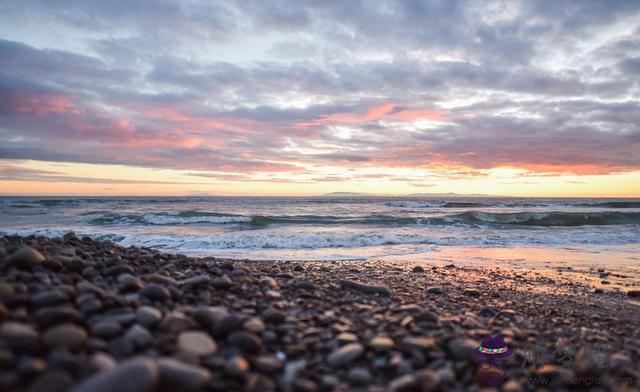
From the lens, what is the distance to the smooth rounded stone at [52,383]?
58.1 inches

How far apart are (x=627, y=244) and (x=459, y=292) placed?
11.8 m

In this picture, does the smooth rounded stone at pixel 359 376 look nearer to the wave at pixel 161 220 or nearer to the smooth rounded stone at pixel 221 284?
the smooth rounded stone at pixel 221 284

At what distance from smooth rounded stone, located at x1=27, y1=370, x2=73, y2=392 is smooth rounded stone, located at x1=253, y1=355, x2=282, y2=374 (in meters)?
0.90

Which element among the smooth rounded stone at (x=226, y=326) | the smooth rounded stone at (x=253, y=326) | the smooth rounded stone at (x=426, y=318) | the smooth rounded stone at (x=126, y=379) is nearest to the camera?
the smooth rounded stone at (x=126, y=379)

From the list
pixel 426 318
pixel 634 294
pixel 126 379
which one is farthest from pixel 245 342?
pixel 634 294

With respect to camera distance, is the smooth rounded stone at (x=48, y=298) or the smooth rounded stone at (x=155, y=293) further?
the smooth rounded stone at (x=155, y=293)

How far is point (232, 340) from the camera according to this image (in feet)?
7.35

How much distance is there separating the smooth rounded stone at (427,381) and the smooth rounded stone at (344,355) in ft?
1.35

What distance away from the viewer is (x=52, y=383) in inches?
59.1

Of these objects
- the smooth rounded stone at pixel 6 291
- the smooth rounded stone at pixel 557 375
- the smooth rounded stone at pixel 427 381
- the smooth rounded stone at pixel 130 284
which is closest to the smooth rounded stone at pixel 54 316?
the smooth rounded stone at pixel 6 291

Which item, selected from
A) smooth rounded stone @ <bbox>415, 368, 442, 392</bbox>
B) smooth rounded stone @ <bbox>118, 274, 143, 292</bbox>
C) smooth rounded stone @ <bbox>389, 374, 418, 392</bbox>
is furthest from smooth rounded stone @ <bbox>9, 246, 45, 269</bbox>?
smooth rounded stone @ <bbox>415, 368, 442, 392</bbox>

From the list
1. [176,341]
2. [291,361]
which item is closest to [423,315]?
[291,361]

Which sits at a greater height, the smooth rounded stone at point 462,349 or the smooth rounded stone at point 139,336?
the smooth rounded stone at point 139,336

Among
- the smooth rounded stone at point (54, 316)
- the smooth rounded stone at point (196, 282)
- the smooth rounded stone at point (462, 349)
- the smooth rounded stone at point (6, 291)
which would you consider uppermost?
the smooth rounded stone at point (6, 291)
